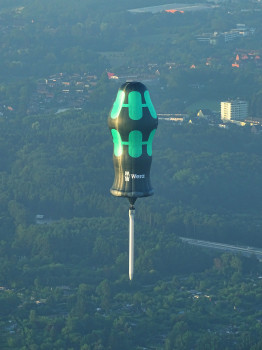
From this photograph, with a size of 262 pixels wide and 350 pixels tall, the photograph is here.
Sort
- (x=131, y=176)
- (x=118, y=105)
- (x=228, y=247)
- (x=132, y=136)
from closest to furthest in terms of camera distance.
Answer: (x=132, y=136), (x=118, y=105), (x=131, y=176), (x=228, y=247)

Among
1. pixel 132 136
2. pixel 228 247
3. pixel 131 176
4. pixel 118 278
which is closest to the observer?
pixel 132 136

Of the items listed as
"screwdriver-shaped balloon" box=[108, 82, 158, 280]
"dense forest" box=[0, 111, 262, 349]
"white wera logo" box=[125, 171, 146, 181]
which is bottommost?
"dense forest" box=[0, 111, 262, 349]

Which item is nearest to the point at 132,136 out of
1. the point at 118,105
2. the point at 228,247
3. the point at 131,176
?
the point at 118,105

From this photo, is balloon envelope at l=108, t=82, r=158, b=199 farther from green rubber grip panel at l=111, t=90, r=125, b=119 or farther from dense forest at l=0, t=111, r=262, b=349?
dense forest at l=0, t=111, r=262, b=349

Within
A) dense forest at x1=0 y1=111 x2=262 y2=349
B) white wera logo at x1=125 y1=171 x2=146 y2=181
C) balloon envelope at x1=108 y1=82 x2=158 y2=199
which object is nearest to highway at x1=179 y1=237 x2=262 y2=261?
dense forest at x1=0 y1=111 x2=262 y2=349

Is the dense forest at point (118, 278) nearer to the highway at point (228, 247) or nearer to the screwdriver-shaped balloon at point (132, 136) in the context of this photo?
the highway at point (228, 247)

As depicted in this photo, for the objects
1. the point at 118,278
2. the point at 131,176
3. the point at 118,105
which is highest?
the point at 118,105

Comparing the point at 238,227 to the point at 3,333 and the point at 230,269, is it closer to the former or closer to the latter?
the point at 230,269

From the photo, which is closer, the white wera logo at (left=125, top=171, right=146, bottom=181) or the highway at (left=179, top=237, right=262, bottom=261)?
the white wera logo at (left=125, top=171, right=146, bottom=181)

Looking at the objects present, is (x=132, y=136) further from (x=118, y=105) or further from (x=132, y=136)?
(x=118, y=105)
